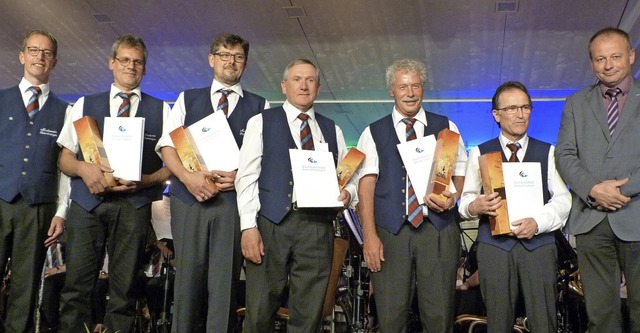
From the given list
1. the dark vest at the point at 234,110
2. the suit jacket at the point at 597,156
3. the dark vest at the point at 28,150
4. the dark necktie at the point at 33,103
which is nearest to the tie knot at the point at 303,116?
the dark vest at the point at 234,110

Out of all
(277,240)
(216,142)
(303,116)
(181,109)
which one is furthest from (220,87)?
(277,240)

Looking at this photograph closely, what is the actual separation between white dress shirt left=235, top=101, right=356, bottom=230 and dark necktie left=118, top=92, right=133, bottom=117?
67 cm

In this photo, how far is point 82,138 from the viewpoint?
2.83 m

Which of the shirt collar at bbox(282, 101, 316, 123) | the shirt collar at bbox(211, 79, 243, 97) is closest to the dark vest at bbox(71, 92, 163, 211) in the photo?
the shirt collar at bbox(211, 79, 243, 97)

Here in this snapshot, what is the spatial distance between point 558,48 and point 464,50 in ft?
3.26

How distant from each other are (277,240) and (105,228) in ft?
2.96

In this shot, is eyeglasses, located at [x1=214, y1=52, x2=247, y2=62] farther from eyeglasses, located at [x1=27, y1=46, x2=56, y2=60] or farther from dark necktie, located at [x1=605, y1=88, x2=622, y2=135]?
dark necktie, located at [x1=605, y1=88, x2=622, y2=135]

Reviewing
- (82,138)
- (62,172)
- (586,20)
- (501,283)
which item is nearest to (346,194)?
(501,283)

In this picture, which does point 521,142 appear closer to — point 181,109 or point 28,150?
point 181,109

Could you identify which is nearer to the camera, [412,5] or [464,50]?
[412,5]

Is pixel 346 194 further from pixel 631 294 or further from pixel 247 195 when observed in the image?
pixel 631 294

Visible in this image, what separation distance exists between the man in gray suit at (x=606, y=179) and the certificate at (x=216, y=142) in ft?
5.02

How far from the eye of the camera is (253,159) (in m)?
2.70

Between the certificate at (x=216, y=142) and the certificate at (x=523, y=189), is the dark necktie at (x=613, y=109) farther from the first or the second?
the certificate at (x=216, y=142)
